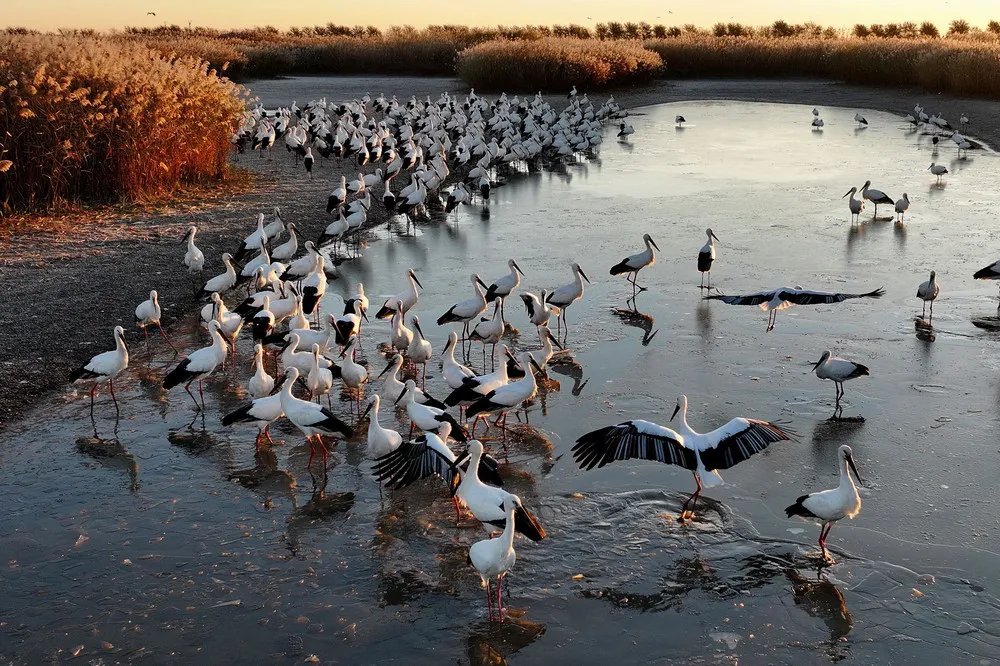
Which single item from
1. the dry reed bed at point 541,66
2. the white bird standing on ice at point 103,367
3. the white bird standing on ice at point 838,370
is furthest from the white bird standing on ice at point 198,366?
the dry reed bed at point 541,66

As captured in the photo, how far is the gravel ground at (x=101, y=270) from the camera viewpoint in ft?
30.9

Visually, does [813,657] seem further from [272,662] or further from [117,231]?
[117,231]

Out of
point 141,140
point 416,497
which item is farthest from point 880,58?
point 416,497

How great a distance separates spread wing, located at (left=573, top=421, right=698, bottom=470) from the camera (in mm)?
6582

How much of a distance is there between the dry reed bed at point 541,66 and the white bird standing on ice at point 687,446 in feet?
116

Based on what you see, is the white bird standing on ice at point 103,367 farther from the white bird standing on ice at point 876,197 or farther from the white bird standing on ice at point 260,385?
the white bird standing on ice at point 876,197

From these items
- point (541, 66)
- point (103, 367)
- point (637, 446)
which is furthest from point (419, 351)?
point (541, 66)

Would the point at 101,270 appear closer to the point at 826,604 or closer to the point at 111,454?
the point at 111,454

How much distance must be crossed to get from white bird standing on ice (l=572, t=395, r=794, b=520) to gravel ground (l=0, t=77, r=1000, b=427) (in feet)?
16.5

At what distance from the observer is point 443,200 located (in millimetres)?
18938

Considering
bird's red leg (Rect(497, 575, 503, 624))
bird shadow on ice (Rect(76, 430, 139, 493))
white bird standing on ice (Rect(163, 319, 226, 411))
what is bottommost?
bird's red leg (Rect(497, 575, 503, 624))

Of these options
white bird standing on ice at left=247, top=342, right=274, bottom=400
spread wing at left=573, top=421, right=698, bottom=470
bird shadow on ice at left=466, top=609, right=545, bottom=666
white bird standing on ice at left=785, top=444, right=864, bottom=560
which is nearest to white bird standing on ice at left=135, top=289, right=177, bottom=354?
white bird standing on ice at left=247, top=342, right=274, bottom=400

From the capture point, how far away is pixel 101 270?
487 inches

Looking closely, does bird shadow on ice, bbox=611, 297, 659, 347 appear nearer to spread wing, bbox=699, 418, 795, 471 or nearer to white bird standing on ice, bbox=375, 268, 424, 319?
white bird standing on ice, bbox=375, 268, 424, 319
